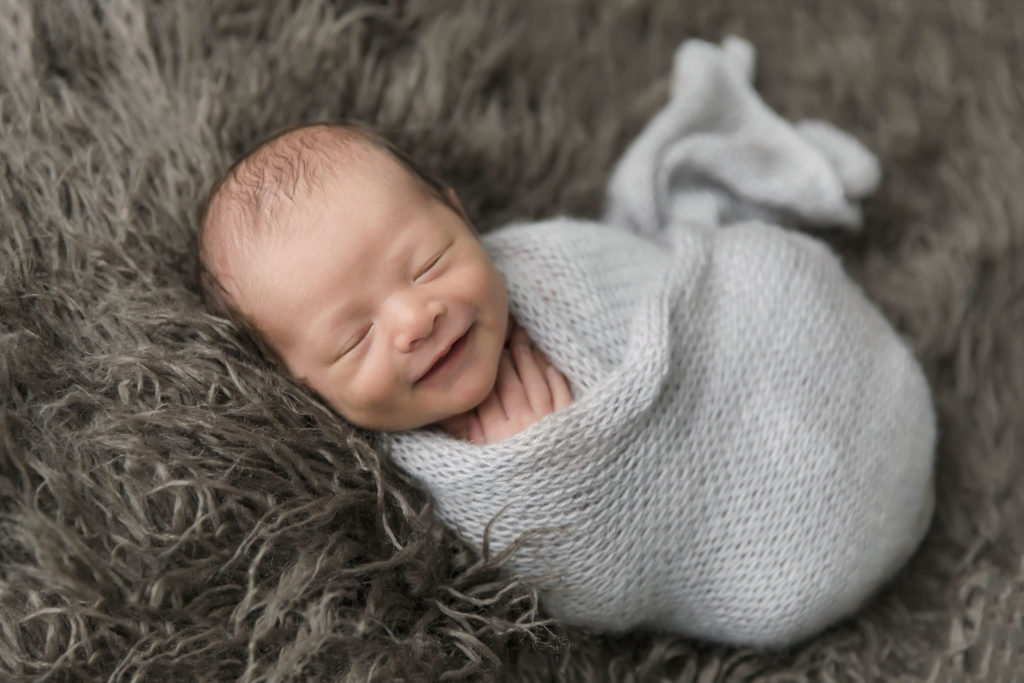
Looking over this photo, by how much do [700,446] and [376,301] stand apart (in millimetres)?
331

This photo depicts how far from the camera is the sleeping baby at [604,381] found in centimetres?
80

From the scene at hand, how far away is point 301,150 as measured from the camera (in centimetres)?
83

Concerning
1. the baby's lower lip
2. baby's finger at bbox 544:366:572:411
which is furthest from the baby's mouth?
baby's finger at bbox 544:366:572:411

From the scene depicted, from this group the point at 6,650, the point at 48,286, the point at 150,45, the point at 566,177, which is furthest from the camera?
the point at 566,177

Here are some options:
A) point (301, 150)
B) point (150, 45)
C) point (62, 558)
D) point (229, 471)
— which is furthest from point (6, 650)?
point (150, 45)

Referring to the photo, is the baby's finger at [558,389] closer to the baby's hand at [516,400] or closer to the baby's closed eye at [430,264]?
the baby's hand at [516,400]

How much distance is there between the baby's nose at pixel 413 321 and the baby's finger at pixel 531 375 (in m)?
0.13

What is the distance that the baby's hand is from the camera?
0.86 m

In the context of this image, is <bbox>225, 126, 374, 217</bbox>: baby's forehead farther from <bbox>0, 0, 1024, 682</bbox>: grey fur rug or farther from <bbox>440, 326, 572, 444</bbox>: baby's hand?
<bbox>440, 326, 572, 444</bbox>: baby's hand

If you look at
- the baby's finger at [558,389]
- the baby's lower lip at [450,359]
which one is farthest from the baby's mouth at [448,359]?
the baby's finger at [558,389]

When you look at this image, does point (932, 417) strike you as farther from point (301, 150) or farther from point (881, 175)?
point (301, 150)

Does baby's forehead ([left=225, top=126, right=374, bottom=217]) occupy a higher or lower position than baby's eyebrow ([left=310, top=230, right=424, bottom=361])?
higher

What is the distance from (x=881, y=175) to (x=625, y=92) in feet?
1.10

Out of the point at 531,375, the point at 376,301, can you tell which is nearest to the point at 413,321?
the point at 376,301
